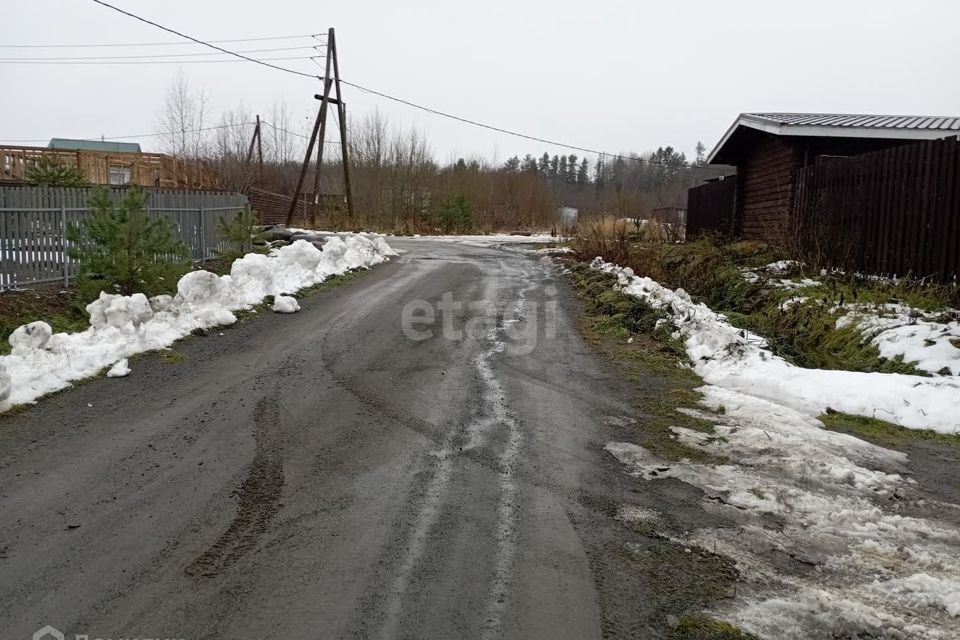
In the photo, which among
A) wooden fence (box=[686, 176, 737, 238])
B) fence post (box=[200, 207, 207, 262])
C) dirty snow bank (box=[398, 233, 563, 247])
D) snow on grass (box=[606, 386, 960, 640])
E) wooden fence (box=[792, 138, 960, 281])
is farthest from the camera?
dirty snow bank (box=[398, 233, 563, 247])

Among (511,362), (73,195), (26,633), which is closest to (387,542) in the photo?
(26,633)

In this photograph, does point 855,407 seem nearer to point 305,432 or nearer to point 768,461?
point 768,461

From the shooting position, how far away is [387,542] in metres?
3.75

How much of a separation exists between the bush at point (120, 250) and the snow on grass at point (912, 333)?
32.3ft

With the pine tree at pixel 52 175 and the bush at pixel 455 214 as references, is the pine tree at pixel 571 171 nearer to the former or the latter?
the bush at pixel 455 214

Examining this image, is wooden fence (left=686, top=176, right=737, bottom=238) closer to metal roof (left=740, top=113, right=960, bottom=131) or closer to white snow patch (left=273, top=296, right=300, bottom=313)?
metal roof (left=740, top=113, right=960, bottom=131)

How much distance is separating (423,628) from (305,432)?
114 inches

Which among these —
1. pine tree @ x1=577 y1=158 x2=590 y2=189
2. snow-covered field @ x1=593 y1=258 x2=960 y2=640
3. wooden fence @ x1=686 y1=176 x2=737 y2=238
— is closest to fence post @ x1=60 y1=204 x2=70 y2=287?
snow-covered field @ x1=593 y1=258 x2=960 y2=640

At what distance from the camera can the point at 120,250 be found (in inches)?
404

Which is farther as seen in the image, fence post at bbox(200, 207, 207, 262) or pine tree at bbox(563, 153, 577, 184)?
pine tree at bbox(563, 153, 577, 184)

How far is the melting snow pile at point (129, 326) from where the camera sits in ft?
22.1

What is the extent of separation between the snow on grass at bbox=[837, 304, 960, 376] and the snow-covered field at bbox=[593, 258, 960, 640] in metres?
0.05

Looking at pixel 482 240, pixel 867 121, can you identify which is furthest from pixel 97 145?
pixel 867 121

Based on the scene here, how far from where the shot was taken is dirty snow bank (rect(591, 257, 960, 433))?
634cm
